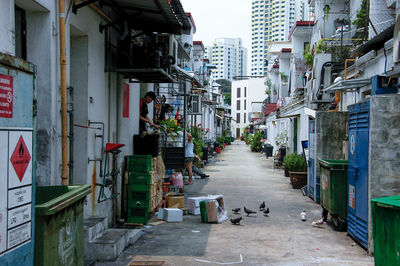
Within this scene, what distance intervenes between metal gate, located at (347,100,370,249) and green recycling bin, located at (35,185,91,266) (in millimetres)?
4654

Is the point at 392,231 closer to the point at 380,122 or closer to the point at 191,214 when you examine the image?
the point at 380,122

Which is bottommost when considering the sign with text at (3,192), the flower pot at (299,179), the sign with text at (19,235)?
the flower pot at (299,179)

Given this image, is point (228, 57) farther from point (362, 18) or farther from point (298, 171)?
point (298, 171)

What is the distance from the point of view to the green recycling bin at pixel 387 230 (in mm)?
4320

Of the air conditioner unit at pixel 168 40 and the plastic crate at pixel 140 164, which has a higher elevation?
the air conditioner unit at pixel 168 40

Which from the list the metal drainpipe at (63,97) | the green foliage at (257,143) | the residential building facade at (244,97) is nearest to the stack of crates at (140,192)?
the metal drainpipe at (63,97)

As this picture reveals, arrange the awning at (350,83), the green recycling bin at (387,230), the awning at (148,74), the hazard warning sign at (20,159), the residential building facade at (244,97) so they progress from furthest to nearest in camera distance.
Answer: the residential building facade at (244,97), the awning at (350,83), the awning at (148,74), the green recycling bin at (387,230), the hazard warning sign at (20,159)

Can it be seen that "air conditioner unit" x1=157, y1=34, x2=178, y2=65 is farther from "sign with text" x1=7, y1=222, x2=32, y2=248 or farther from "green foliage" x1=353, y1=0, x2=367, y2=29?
"green foliage" x1=353, y1=0, x2=367, y2=29

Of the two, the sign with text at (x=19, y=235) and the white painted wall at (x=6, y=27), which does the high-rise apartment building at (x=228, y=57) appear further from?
the sign with text at (x=19, y=235)

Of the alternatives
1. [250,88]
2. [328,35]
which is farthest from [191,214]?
[250,88]

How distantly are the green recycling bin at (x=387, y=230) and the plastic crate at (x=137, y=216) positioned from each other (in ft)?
16.3

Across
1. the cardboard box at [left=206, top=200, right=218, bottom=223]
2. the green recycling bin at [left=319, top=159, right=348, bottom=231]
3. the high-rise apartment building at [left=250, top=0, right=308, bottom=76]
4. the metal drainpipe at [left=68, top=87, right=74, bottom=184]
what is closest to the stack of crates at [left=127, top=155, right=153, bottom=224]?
the cardboard box at [left=206, top=200, right=218, bottom=223]

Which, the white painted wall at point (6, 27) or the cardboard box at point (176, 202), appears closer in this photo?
the white painted wall at point (6, 27)

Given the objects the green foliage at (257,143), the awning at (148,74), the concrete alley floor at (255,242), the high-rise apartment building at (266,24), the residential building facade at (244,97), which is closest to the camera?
the concrete alley floor at (255,242)
